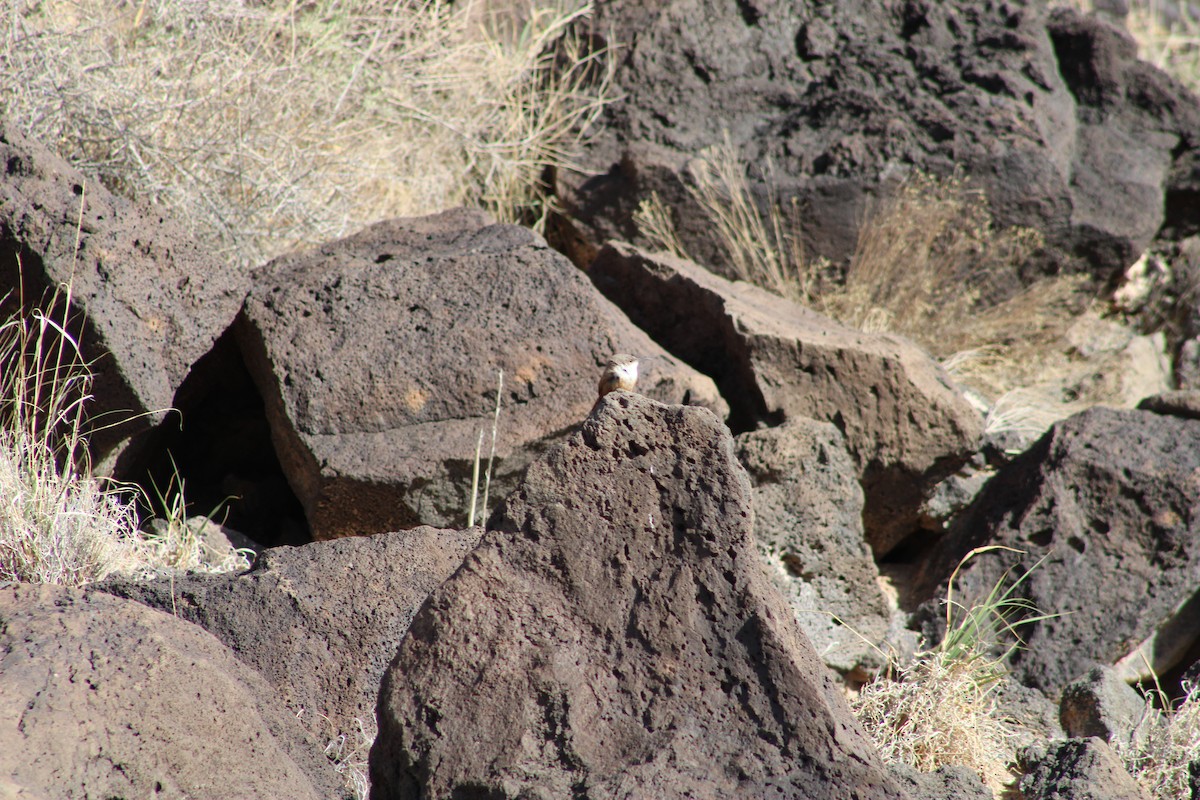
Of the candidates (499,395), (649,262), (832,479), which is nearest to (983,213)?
(649,262)

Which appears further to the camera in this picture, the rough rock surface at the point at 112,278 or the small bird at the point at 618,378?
the rough rock surface at the point at 112,278

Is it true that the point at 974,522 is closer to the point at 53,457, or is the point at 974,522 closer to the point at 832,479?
the point at 832,479

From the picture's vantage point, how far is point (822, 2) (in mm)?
6082

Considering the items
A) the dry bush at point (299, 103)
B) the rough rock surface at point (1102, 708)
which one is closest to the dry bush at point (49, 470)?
the dry bush at point (299, 103)

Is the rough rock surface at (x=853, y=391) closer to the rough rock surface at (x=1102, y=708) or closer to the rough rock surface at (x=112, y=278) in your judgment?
the rough rock surface at (x=1102, y=708)

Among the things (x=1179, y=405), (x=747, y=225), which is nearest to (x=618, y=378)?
(x=1179, y=405)

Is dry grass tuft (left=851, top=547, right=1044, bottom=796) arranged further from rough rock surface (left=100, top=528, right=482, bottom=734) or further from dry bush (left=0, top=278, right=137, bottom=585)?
dry bush (left=0, top=278, right=137, bottom=585)

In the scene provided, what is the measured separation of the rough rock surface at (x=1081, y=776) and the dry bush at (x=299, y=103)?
10.6ft

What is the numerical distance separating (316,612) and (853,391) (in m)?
1.99

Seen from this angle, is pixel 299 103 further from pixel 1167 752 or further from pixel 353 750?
pixel 1167 752

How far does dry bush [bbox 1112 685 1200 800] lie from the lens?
114 inches

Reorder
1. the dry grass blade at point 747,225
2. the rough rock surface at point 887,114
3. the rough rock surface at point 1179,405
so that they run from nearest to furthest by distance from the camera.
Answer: the rough rock surface at point 1179,405, the dry grass blade at point 747,225, the rough rock surface at point 887,114

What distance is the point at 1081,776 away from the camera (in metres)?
2.46

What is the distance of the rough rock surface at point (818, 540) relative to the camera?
336 cm
